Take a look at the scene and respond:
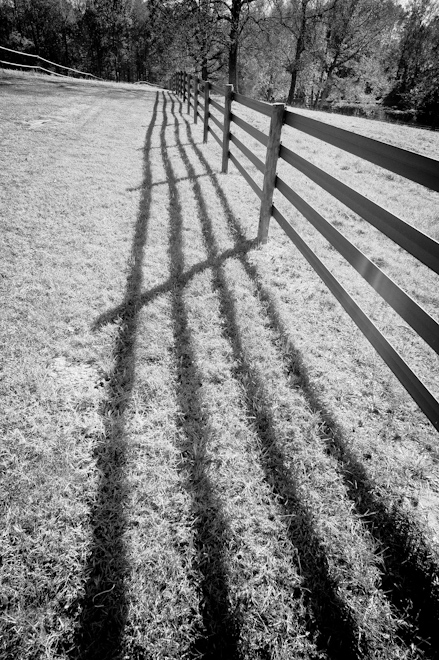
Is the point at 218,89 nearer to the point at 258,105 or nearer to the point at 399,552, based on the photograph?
the point at 258,105

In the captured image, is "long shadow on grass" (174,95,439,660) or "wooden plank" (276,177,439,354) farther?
"wooden plank" (276,177,439,354)

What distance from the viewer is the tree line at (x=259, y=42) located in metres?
21.7

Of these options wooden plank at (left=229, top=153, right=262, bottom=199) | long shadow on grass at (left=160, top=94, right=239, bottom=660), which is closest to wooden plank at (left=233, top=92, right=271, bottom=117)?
wooden plank at (left=229, top=153, right=262, bottom=199)

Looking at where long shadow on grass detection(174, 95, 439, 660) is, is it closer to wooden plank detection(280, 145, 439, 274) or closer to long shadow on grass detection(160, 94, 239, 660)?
long shadow on grass detection(160, 94, 239, 660)

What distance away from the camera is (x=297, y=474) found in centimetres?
186

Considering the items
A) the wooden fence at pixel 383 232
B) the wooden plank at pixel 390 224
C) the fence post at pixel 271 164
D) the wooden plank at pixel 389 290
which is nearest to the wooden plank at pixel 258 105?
the fence post at pixel 271 164

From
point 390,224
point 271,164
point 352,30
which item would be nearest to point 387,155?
point 390,224

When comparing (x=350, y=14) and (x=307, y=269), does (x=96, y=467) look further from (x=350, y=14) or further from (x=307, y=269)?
(x=350, y=14)

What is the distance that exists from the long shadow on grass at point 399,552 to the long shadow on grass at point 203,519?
72 cm

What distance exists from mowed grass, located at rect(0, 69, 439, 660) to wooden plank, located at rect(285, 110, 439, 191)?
1.36 metres

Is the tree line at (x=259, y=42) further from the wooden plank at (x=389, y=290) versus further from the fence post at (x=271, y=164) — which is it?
the wooden plank at (x=389, y=290)

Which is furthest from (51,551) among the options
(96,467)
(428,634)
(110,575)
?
(428,634)

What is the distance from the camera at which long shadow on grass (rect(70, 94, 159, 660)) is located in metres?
1.27

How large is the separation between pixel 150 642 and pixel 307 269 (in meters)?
3.37
